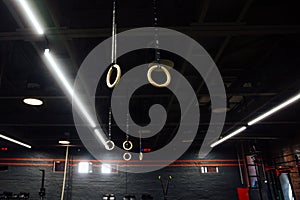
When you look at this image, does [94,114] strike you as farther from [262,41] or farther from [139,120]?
[262,41]

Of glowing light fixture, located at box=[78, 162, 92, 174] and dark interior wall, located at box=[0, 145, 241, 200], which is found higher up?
glowing light fixture, located at box=[78, 162, 92, 174]

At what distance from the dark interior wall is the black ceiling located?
15.5 feet

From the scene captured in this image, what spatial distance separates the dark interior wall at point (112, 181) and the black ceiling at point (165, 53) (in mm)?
4733

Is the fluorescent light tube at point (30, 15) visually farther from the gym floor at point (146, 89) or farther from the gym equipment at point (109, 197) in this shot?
the gym equipment at point (109, 197)

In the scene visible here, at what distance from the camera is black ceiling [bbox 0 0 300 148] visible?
3.13m

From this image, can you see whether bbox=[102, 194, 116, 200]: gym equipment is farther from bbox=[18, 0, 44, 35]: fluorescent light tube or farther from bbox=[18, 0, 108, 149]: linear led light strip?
bbox=[18, 0, 44, 35]: fluorescent light tube

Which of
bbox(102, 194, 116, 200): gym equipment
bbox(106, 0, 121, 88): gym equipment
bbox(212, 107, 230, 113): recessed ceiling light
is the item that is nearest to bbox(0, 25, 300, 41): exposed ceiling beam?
bbox(106, 0, 121, 88): gym equipment

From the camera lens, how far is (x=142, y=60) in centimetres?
477

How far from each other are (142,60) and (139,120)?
11.1 ft

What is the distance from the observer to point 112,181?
1141 centimetres

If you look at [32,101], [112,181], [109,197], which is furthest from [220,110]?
[112,181]

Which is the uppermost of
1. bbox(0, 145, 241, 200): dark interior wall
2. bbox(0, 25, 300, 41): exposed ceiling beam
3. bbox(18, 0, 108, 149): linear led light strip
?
bbox(0, 25, 300, 41): exposed ceiling beam

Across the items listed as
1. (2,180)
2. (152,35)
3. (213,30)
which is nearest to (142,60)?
(152,35)

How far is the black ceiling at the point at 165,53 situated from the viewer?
3.13 m
